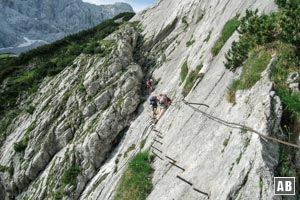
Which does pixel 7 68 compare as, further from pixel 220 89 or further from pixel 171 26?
pixel 220 89

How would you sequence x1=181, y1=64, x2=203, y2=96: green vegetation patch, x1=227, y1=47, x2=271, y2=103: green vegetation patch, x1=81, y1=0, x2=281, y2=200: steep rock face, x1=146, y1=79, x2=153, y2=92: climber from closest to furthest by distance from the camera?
1. x1=81, y1=0, x2=281, y2=200: steep rock face
2. x1=227, y1=47, x2=271, y2=103: green vegetation patch
3. x1=181, y1=64, x2=203, y2=96: green vegetation patch
4. x1=146, y1=79, x2=153, y2=92: climber

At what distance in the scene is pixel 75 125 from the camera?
37.5 meters

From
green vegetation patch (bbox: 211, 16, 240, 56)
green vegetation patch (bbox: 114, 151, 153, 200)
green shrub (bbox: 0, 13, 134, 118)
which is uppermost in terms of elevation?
green shrub (bbox: 0, 13, 134, 118)

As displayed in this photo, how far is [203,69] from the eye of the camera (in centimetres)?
2081

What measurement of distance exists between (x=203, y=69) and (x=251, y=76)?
801cm

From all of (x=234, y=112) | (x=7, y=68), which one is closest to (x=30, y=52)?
(x=7, y=68)

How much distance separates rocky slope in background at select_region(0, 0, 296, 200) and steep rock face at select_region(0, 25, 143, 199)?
12 centimetres

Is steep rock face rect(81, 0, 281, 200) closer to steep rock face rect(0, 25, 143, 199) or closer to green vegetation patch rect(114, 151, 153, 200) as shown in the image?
green vegetation patch rect(114, 151, 153, 200)

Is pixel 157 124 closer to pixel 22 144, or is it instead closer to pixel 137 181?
pixel 137 181

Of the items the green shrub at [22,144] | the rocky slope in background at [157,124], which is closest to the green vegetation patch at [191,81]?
the rocky slope in background at [157,124]

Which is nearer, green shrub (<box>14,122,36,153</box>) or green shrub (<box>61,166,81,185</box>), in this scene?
green shrub (<box>61,166,81,185</box>)

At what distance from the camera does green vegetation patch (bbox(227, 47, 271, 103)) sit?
41.8ft

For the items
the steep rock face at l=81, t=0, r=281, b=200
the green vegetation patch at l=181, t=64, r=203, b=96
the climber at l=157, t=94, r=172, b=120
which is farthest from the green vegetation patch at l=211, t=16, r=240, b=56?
the climber at l=157, t=94, r=172, b=120

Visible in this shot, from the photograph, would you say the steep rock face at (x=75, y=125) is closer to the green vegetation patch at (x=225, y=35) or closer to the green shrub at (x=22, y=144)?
the green shrub at (x=22, y=144)
